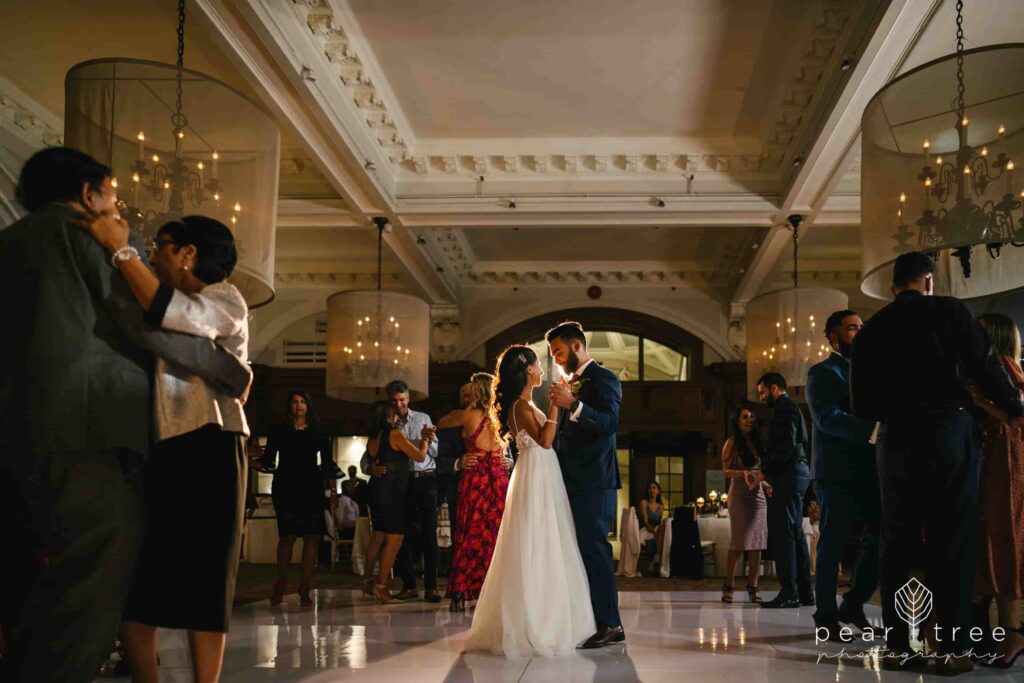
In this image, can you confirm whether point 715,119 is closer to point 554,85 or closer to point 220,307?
point 554,85

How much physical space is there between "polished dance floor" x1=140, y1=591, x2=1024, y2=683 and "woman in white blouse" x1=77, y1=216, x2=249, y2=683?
1269 mm

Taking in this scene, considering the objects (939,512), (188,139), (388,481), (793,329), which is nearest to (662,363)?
(793,329)

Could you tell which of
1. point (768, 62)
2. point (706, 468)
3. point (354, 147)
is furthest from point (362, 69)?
point (706, 468)

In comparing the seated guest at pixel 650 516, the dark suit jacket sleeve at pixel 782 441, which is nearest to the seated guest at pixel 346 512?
the seated guest at pixel 650 516

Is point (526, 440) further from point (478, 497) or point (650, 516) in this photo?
point (650, 516)

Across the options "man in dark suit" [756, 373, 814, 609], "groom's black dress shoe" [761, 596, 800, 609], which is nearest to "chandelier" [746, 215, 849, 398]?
"man in dark suit" [756, 373, 814, 609]

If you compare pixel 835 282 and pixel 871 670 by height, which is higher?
pixel 835 282

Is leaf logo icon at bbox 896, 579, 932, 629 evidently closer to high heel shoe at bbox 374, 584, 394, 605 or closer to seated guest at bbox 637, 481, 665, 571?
high heel shoe at bbox 374, 584, 394, 605

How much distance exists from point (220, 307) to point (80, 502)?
22.8 inches

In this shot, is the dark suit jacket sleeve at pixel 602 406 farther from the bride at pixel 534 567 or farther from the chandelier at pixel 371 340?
the chandelier at pixel 371 340

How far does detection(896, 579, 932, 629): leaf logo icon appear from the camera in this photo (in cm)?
359

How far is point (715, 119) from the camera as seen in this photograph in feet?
27.2

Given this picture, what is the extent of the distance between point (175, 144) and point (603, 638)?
122 inches

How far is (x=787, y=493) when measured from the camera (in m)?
6.38
